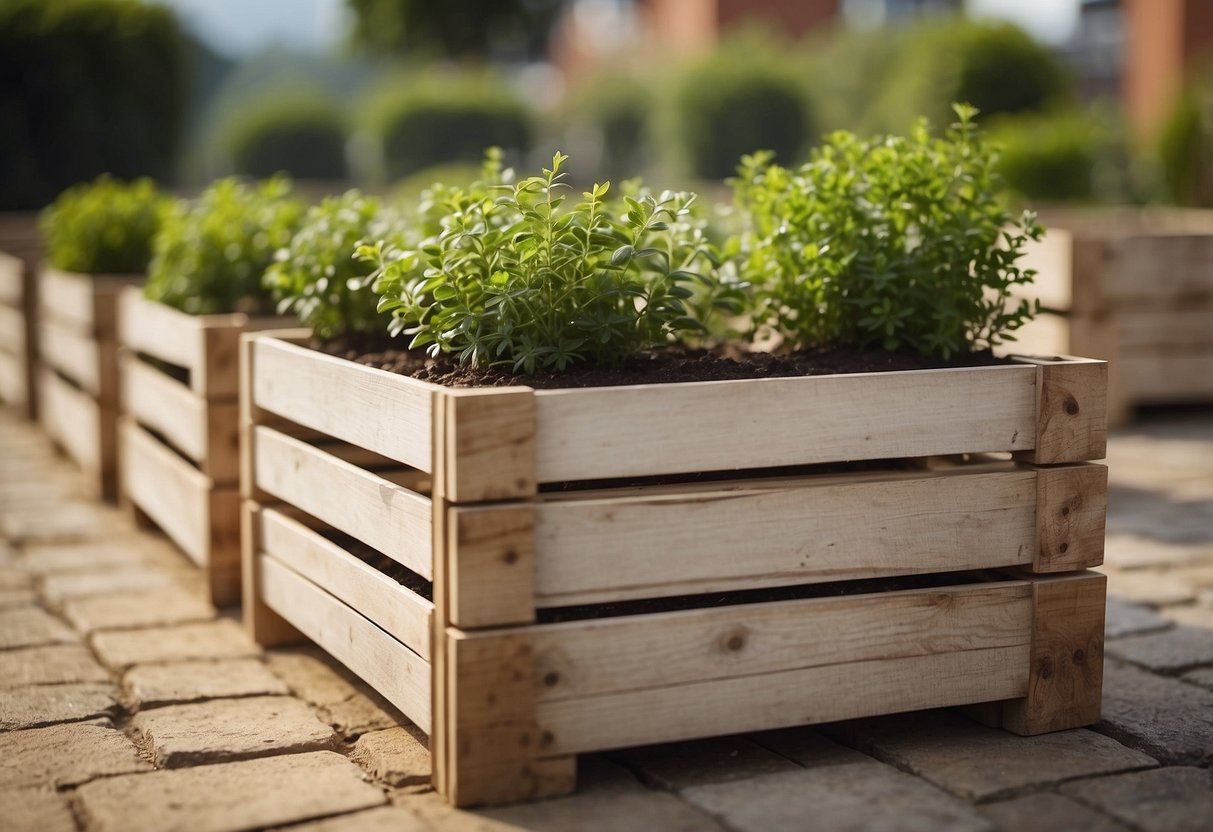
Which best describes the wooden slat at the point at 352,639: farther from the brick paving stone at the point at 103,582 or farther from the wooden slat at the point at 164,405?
the brick paving stone at the point at 103,582

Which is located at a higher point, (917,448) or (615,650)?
(917,448)

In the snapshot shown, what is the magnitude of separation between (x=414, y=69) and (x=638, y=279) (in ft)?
79.3

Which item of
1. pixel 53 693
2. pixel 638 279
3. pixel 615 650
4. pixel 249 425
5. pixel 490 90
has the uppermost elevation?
pixel 490 90

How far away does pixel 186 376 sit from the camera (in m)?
5.04

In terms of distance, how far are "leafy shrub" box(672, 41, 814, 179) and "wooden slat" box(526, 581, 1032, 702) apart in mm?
13738

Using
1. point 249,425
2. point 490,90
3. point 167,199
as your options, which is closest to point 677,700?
point 249,425

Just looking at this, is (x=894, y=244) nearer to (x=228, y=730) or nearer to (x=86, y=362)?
(x=228, y=730)

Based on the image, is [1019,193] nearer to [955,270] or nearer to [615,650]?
[955,270]

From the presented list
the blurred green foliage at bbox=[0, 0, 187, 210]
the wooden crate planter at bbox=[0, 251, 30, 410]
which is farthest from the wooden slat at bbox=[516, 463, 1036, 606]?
the blurred green foliage at bbox=[0, 0, 187, 210]

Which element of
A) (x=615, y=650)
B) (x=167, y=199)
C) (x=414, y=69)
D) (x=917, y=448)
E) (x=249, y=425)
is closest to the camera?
(x=615, y=650)

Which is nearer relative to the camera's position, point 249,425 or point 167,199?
point 249,425

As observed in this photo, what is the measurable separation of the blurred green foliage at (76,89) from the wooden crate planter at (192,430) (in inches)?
288

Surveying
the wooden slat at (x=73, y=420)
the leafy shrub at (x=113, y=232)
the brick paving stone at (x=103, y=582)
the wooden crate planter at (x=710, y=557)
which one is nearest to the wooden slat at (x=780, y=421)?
the wooden crate planter at (x=710, y=557)

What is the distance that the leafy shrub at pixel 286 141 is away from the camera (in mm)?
16828
